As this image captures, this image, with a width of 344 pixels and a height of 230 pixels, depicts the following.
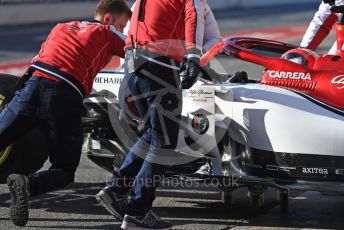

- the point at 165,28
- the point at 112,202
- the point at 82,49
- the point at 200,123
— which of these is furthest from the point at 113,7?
the point at 112,202

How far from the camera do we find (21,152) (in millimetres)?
6379

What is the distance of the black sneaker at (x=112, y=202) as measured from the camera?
19.4ft

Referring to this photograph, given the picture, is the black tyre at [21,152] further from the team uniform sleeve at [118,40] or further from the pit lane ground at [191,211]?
the team uniform sleeve at [118,40]

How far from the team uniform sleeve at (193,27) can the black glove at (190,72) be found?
0.05 meters

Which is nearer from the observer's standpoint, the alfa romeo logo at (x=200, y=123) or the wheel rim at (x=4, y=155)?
the alfa romeo logo at (x=200, y=123)

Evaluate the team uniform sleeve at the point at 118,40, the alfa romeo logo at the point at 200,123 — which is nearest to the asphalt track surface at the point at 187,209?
the alfa romeo logo at the point at 200,123

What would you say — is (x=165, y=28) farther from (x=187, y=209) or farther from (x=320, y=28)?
(x=320, y=28)

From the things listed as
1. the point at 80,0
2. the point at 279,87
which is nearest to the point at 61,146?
the point at 279,87

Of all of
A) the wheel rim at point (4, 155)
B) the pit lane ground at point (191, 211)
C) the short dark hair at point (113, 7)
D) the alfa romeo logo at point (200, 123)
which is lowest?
the pit lane ground at point (191, 211)

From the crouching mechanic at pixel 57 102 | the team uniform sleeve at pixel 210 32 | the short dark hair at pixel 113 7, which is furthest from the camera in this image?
the team uniform sleeve at pixel 210 32

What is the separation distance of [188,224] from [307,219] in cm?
85

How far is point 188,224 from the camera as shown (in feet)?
20.0

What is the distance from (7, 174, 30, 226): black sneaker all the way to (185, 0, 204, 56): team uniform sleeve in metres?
1.34

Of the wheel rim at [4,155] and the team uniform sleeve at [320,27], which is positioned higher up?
the team uniform sleeve at [320,27]
